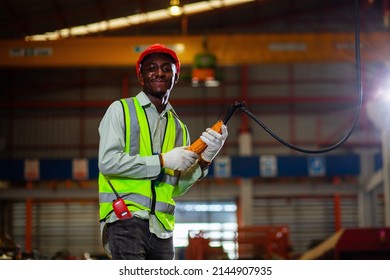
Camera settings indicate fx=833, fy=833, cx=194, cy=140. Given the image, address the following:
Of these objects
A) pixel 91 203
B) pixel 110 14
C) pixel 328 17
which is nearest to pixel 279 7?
pixel 328 17

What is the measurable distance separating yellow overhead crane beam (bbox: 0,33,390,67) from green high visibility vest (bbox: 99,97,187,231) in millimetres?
11869

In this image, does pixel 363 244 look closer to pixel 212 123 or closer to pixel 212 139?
pixel 212 139

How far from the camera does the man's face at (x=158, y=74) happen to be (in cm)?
380

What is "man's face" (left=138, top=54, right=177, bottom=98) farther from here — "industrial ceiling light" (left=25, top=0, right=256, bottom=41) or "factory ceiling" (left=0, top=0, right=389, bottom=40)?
"industrial ceiling light" (left=25, top=0, right=256, bottom=41)

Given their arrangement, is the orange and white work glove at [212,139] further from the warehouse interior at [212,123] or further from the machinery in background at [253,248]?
the warehouse interior at [212,123]

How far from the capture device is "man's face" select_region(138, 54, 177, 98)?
3799 millimetres

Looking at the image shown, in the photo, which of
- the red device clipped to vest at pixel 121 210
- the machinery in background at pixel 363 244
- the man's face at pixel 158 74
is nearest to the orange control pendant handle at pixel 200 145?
the man's face at pixel 158 74

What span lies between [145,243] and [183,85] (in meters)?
21.9

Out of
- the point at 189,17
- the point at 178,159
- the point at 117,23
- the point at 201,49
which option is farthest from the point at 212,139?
the point at 189,17

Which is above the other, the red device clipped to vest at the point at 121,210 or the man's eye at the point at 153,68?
the man's eye at the point at 153,68

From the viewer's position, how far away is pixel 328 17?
25312 mm

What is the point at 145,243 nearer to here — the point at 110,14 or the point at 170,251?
the point at 170,251

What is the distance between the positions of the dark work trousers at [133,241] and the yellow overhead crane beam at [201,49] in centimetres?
1209

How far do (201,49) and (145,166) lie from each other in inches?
486
